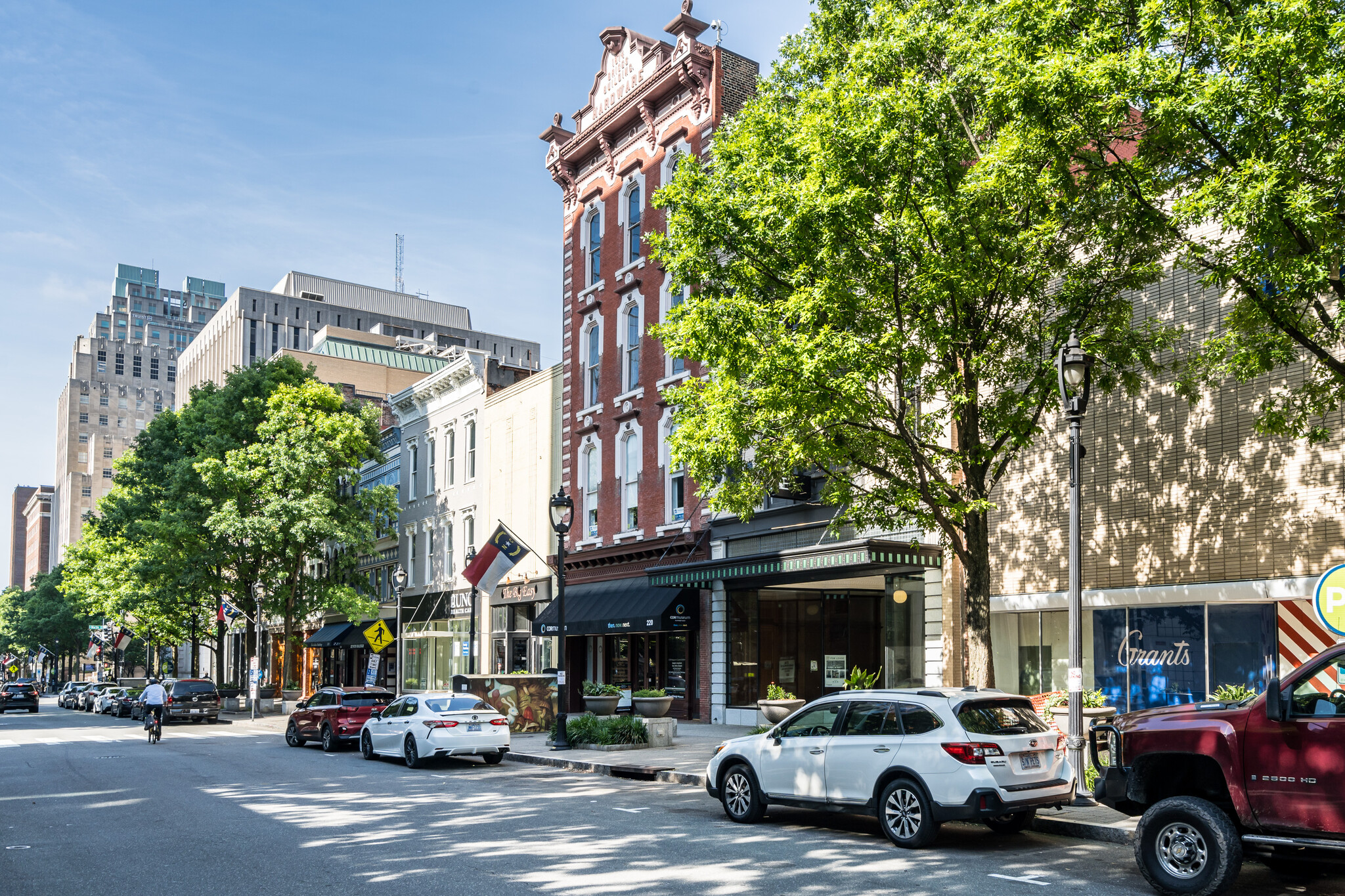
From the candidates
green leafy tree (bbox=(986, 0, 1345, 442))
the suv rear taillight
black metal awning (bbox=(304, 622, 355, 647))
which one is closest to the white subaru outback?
the suv rear taillight

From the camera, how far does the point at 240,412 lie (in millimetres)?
45875

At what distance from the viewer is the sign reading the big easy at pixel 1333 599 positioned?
1175 cm

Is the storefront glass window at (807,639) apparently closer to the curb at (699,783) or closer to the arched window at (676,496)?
the arched window at (676,496)

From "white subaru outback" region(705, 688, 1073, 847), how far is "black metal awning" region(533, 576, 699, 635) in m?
16.5

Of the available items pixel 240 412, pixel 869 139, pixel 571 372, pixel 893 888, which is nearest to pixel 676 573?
pixel 571 372

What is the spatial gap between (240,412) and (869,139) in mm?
36405

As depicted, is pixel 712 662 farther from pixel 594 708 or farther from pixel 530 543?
pixel 530 543

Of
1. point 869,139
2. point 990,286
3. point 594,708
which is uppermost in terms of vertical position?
point 869,139

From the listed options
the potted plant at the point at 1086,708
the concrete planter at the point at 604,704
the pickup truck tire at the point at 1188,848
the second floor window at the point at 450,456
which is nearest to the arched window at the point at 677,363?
the concrete planter at the point at 604,704

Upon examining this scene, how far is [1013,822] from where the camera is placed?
1264 centimetres

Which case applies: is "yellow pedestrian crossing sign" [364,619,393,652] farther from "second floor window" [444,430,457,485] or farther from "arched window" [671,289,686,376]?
"second floor window" [444,430,457,485]

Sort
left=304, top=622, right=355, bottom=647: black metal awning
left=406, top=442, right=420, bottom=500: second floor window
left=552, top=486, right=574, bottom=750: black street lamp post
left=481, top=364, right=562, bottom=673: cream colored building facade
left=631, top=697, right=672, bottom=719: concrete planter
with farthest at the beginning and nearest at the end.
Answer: left=304, top=622, right=355, bottom=647: black metal awning → left=406, top=442, right=420, bottom=500: second floor window → left=481, top=364, right=562, bottom=673: cream colored building facade → left=631, top=697, right=672, bottom=719: concrete planter → left=552, top=486, right=574, bottom=750: black street lamp post

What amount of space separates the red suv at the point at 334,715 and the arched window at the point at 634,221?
1522 cm

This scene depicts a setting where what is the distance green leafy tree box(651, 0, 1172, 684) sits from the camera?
1559 centimetres
